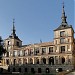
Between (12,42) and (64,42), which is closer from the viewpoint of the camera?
(64,42)

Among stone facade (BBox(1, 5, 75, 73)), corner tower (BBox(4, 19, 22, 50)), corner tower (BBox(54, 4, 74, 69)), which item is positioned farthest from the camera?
corner tower (BBox(4, 19, 22, 50))

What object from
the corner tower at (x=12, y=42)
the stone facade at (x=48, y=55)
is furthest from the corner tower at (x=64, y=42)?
the corner tower at (x=12, y=42)

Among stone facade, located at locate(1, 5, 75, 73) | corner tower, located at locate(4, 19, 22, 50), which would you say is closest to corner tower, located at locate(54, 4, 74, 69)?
stone facade, located at locate(1, 5, 75, 73)

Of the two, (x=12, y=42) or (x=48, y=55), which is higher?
(x=12, y=42)

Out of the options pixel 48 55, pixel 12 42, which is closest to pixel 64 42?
pixel 48 55

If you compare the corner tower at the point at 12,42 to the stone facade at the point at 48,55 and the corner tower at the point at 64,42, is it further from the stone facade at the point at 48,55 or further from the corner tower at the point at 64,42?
the corner tower at the point at 64,42

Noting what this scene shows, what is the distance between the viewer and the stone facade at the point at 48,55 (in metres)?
65.9

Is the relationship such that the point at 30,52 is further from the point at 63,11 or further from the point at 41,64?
the point at 63,11

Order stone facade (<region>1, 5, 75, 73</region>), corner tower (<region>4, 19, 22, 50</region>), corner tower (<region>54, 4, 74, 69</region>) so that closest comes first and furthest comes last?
1. corner tower (<region>54, 4, 74, 69</region>)
2. stone facade (<region>1, 5, 75, 73</region>)
3. corner tower (<region>4, 19, 22, 50</region>)

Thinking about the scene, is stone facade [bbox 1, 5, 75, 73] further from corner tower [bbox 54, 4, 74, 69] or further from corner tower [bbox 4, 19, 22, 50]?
corner tower [bbox 4, 19, 22, 50]

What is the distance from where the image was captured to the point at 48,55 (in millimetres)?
69688

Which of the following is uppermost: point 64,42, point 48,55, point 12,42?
point 12,42

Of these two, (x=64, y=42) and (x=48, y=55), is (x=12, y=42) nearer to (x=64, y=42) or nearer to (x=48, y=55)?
(x=48, y=55)

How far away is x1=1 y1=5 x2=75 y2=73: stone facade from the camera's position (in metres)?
65.9
